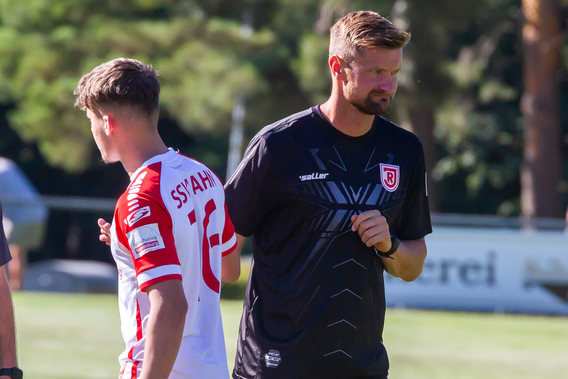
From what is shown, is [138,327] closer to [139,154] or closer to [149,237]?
[149,237]

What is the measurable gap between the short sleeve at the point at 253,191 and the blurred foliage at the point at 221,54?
15.9 metres

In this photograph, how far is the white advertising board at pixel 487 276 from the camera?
13977 millimetres

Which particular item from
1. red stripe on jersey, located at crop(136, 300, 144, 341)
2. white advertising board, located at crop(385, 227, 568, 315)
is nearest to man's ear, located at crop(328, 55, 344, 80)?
red stripe on jersey, located at crop(136, 300, 144, 341)

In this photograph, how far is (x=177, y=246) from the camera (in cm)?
255

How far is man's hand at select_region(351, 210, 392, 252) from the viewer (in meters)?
3.01

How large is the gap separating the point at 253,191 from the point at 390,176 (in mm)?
556

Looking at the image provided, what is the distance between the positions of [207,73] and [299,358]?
56.2 ft

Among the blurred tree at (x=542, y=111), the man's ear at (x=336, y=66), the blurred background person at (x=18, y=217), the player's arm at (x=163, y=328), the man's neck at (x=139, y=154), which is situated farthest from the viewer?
the blurred tree at (x=542, y=111)

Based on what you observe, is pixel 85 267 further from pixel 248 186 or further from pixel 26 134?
pixel 248 186

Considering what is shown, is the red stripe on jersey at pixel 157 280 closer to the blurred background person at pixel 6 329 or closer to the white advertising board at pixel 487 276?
the blurred background person at pixel 6 329

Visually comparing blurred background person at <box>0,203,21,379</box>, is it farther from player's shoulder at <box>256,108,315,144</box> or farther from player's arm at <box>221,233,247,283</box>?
player's shoulder at <box>256,108,315,144</box>

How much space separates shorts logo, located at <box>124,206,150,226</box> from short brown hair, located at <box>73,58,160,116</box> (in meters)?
0.38

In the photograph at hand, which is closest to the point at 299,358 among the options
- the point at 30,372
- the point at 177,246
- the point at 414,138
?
the point at 177,246

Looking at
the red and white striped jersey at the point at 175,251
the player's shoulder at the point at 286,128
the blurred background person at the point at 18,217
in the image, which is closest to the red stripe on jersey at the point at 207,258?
the red and white striped jersey at the point at 175,251
